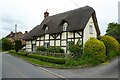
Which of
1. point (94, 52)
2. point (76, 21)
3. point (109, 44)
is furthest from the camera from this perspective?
point (76, 21)

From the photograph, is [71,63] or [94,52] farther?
[94,52]

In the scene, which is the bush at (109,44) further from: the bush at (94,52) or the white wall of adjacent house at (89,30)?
the bush at (94,52)

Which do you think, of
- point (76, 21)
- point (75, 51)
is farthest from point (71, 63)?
point (76, 21)

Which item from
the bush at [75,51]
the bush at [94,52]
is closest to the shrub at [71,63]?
the bush at [94,52]

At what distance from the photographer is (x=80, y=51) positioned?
26.0m

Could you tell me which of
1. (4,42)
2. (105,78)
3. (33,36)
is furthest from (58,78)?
(4,42)

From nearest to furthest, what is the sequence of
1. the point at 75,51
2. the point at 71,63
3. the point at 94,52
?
the point at 71,63 < the point at 94,52 < the point at 75,51

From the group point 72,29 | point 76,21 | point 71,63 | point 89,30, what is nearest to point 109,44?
point 89,30

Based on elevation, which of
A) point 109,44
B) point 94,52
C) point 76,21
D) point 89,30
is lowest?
point 94,52

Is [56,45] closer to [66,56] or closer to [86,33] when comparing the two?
[86,33]

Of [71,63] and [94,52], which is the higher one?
[94,52]

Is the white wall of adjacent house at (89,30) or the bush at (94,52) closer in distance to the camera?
the bush at (94,52)

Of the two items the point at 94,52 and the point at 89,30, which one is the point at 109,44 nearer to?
the point at 89,30

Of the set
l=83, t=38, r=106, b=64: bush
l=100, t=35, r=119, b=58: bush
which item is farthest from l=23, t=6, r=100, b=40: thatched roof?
l=83, t=38, r=106, b=64: bush
